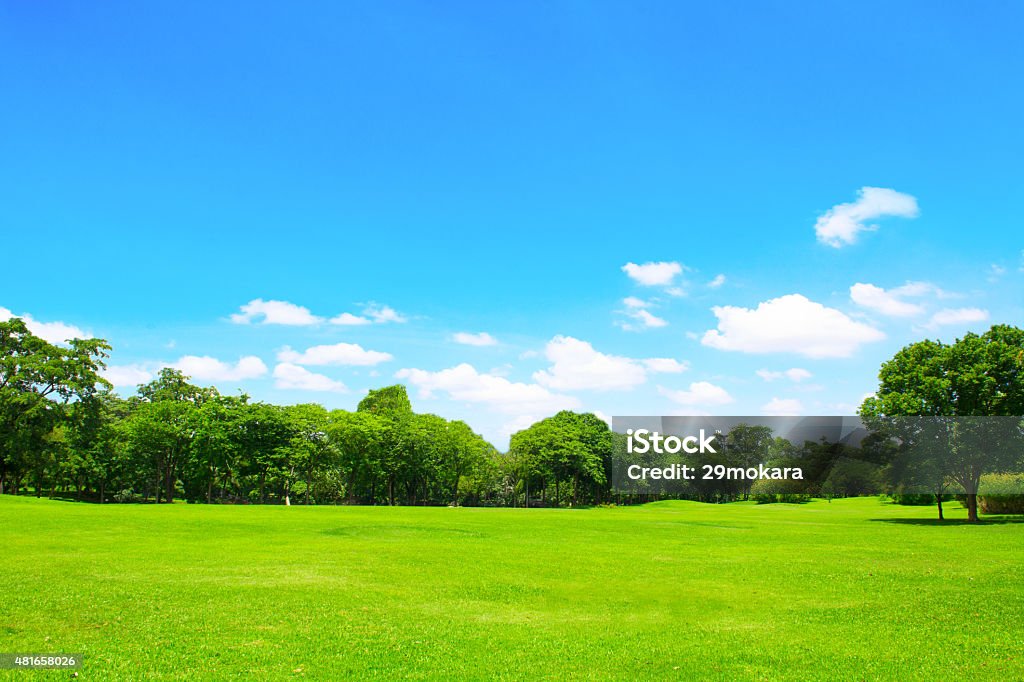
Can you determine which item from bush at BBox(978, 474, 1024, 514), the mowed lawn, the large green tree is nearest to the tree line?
the large green tree

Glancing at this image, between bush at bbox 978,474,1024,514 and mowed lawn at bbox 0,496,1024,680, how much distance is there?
88.4 ft

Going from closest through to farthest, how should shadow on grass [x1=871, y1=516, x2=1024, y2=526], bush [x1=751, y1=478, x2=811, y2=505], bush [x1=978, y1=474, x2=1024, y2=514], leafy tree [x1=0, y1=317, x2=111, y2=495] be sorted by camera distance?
shadow on grass [x1=871, y1=516, x2=1024, y2=526] < bush [x1=978, y1=474, x2=1024, y2=514] < leafy tree [x1=0, y1=317, x2=111, y2=495] < bush [x1=751, y1=478, x2=811, y2=505]

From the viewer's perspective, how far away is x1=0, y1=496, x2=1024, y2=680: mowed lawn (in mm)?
12000

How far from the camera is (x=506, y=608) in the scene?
16.5m

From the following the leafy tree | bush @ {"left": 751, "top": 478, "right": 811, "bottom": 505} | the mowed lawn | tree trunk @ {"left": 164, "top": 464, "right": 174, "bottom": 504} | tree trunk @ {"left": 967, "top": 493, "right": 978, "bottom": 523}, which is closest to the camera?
the mowed lawn

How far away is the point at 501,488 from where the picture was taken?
385 feet

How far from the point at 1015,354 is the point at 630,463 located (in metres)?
71.3

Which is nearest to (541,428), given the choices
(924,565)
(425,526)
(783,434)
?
(783,434)

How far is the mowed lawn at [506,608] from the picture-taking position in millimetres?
12000

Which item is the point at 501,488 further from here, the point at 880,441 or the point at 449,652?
the point at 449,652

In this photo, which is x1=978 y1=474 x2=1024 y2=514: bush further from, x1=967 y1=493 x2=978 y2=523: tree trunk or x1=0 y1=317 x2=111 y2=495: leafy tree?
x1=0 y1=317 x2=111 y2=495: leafy tree

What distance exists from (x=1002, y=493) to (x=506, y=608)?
5420 cm

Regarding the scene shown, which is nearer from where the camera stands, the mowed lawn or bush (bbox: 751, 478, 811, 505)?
the mowed lawn

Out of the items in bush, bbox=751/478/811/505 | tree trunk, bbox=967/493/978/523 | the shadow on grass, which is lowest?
bush, bbox=751/478/811/505
